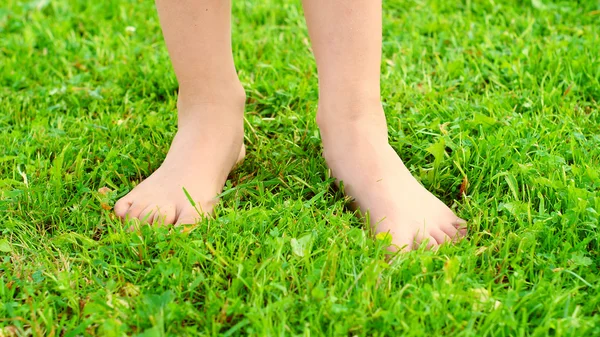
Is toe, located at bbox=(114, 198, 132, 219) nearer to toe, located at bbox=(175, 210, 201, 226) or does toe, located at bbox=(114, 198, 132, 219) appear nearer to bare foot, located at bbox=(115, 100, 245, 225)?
bare foot, located at bbox=(115, 100, 245, 225)

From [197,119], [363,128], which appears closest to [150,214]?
[197,119]

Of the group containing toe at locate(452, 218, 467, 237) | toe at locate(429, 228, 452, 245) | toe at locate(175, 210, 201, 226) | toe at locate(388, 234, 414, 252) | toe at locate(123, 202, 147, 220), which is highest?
toe at locate(123, 202, 147, 220)

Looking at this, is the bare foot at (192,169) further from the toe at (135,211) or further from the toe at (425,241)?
the toe at (425,241)

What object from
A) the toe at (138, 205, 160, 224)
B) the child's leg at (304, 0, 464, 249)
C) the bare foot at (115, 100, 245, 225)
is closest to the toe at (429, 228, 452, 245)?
the child's leg at (304, 0, 464, 249)

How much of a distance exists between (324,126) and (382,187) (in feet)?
0.77

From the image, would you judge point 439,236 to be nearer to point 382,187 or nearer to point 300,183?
point 382,187

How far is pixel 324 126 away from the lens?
5.89ft

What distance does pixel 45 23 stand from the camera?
2.87 m

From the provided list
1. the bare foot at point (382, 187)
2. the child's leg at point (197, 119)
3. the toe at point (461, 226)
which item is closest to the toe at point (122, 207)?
the child's leg at point (197, 119)

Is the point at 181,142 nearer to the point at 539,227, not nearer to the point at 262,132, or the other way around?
the point at 262,132

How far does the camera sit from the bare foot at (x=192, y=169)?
1.74 metres

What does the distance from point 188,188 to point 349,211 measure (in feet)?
1.38

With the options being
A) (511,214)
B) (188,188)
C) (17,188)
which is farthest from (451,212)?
(17,188)

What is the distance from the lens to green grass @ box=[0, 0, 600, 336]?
4.54 ft
